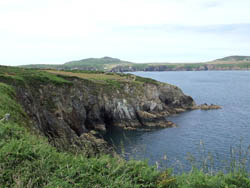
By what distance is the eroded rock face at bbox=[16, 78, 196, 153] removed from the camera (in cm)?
4956

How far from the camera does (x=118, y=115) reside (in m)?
69.4

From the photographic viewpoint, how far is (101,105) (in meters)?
68.8

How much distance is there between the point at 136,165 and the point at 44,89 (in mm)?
47893

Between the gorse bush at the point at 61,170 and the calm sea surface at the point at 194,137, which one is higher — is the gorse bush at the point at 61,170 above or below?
above

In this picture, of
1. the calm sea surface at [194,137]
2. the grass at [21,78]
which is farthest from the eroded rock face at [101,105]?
the calm sea surface at [194,137]

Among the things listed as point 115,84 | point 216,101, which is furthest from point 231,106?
point 115,84

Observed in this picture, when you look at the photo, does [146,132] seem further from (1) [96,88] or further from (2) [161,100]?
(2) [161,100]

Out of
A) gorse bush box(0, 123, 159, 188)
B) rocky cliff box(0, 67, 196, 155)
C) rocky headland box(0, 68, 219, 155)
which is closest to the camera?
gorse bush box(0, 123, 159, 188)

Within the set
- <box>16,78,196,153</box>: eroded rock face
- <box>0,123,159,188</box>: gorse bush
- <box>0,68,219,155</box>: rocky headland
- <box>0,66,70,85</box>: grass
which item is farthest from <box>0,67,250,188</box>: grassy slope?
<box>0,66,70,85</box>: grass

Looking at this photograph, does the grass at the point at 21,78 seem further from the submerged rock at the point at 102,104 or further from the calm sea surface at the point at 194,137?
the calm sea surface at the point at 194,137

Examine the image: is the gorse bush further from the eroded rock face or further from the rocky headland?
the rocky headland

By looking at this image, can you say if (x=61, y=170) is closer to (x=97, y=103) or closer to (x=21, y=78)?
(x=21, y=78)

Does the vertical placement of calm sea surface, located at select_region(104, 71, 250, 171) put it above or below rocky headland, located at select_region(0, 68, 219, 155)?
below

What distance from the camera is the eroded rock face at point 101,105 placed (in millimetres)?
49556
